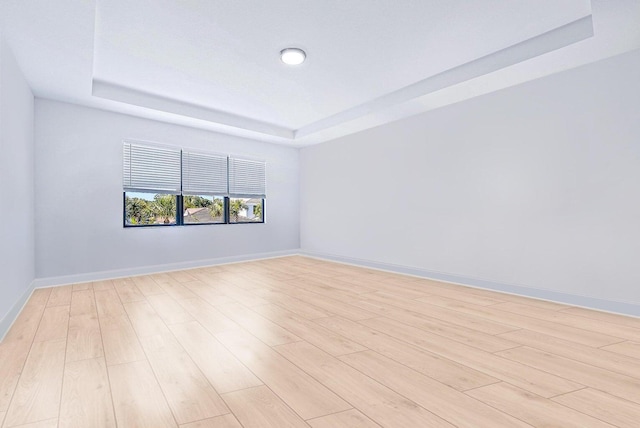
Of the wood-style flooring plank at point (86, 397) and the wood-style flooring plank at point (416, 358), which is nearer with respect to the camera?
the wood-style flooring plank at point (86, 397)

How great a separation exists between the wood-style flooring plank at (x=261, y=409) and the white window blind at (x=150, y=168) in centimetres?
430

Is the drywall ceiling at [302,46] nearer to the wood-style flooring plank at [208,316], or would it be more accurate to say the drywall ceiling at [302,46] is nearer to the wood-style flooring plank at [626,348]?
the wood-style flooring plank at [626,348]

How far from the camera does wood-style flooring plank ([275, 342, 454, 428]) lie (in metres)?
1.45

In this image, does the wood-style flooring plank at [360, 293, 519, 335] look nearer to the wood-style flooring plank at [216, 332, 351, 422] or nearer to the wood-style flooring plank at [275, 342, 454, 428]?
the wood-style flooring plank at [275, 342, 454, 428]

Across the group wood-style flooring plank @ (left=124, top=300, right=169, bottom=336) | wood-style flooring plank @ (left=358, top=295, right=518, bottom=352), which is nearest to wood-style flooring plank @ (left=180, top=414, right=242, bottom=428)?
wood-style flooring plank @ (left=124, top=300, right=169, bottom=336)

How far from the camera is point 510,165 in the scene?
3850 mm

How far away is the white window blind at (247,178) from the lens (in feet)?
20.5

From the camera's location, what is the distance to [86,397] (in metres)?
1.65

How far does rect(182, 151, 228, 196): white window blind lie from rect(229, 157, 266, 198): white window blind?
0.17m

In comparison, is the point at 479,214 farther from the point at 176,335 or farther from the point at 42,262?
the point at 42,262

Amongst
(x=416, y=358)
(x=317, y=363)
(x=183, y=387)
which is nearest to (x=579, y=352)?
(x=416, y=358)

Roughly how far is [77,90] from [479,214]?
5.13 metres

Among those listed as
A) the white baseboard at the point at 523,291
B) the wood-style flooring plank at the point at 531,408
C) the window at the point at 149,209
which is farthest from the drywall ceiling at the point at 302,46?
the wood-style flooring plank at the point at 531,408

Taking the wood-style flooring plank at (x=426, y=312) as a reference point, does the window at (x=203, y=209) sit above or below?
above
